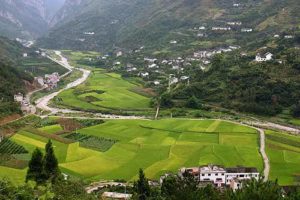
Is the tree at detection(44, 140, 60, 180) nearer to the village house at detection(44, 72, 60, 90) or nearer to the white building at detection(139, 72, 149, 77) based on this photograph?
the village house at detection(44, 72, 60, 90)

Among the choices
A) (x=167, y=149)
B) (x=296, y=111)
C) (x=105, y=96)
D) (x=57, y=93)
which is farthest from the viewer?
(x=57, y=93)

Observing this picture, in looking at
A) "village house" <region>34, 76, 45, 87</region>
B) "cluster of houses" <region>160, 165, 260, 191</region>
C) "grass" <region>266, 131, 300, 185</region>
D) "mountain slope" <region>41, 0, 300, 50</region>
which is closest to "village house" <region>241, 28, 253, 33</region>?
"mountain slope" <region>41, 0, 300, 50</region>

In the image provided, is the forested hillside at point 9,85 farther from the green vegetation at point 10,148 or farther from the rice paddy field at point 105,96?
the green vegetation at point 10,148

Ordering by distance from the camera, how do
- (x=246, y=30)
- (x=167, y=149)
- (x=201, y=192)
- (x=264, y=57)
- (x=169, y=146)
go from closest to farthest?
1. (x=201, y=192)
2. (x=167, y=149)
3. (x=169, y=146)
4. (x=264, y=57)
5. (x=246, y=30)

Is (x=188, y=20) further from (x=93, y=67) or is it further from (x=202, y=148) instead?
(x=202, y=148)

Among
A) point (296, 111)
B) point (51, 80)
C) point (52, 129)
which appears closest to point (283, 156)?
point (296, 111)

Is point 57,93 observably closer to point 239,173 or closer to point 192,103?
point 192,103
